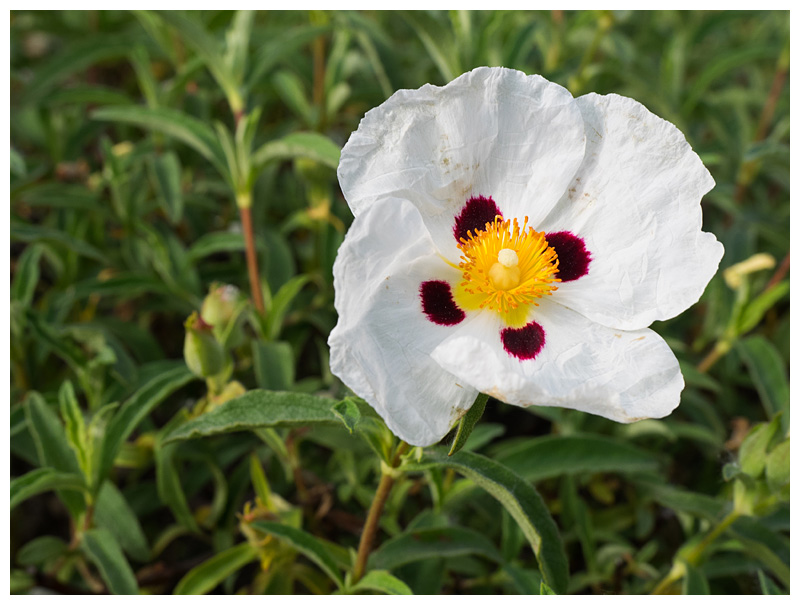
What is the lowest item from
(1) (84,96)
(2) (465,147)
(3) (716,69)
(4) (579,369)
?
(4) (579,369)

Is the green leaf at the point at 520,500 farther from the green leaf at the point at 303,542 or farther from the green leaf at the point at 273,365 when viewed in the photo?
the green leaf at the point at 273,365

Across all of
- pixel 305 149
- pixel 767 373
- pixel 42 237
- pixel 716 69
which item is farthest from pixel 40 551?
pixel 716 69

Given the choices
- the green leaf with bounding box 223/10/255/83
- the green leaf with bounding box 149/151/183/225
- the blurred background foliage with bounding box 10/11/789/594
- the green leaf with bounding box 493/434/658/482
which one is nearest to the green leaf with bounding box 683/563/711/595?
the blurred background foliage with bounding box 10/11/789/594

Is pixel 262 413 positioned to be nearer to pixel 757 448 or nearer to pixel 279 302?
pixel 279 302

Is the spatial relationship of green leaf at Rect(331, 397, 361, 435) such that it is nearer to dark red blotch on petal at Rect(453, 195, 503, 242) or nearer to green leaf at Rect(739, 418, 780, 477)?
dark red blotch on petal at Rect(453, 195, 503, 242)

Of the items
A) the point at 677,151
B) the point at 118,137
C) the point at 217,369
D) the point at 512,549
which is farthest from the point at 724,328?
the point at 118,137

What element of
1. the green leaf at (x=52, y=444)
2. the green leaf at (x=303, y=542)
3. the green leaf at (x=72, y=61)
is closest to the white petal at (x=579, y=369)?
the green leaf at (x=303, y=542)

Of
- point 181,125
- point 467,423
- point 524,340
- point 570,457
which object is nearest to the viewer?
point 467,423
